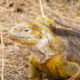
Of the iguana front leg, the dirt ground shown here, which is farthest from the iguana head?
the dirt ground

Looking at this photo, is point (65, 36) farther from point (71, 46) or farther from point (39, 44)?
point (39, 44)

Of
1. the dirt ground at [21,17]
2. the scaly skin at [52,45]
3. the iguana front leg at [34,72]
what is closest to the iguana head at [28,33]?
the scaly skin at [52,45]

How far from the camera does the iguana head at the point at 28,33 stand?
2.57 meters

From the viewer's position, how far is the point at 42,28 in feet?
8.87

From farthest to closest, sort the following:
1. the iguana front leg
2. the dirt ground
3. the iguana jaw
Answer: the dirt ground
the iguana front leg
the iguana jaw

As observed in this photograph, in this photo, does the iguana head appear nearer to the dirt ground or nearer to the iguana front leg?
the iguana front leg

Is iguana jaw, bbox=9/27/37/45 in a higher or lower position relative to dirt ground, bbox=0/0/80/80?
higher

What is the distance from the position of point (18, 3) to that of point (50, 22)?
3.66 m

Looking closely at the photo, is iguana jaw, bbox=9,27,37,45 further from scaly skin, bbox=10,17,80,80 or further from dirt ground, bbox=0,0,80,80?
dirt ground, bbox=0,0,80,80

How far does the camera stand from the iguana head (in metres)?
2.57

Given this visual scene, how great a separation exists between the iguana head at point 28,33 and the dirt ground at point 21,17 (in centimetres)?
89

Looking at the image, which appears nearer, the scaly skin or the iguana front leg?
the scaly skin

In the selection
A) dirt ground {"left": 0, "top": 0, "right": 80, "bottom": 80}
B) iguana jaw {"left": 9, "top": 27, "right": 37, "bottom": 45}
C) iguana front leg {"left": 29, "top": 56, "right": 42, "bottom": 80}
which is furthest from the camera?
dirt ground {"left": 0, "top": 0, "right": 80, "bottom": 80}

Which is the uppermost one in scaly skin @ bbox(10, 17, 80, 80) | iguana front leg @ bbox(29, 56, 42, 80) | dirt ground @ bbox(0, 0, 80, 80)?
scaly skin @ bbox(10, 17, 80, 80)
